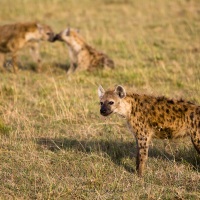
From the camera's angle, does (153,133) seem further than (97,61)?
No

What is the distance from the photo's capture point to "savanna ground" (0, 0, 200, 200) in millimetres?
5031

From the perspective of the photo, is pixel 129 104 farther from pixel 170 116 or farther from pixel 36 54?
pixel 36 54

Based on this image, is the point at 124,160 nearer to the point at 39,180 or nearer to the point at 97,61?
the point at 39,180

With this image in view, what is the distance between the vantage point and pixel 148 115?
18.3 feet

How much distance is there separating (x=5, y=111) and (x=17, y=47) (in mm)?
3300

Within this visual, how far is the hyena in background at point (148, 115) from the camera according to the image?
545 cm

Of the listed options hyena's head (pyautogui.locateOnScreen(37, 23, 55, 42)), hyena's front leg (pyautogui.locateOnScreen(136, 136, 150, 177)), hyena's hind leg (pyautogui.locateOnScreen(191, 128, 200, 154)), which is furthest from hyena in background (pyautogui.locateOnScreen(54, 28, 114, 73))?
hyena's hind leg (pyautogui.locateOnScreen(191, 128, 200, 154))

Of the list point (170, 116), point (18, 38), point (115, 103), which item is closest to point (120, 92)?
point (115, 103)

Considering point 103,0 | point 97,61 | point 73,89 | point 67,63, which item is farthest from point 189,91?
point 103,0

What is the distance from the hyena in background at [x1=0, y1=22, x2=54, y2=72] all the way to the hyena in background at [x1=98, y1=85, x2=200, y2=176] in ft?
16.4

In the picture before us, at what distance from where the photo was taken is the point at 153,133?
18.3 ft

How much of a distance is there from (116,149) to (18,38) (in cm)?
501

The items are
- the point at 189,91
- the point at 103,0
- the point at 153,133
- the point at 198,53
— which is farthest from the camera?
the point at 103,0

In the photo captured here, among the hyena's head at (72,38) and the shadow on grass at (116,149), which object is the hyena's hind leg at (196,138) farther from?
the hyena's head at (72,38)
